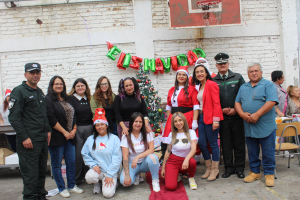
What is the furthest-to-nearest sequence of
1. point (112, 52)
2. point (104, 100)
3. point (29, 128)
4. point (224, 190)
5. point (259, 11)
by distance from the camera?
point (259, 11) → point (112, 52) → point (104, 100) → point (224, 190) → point (29, 128)

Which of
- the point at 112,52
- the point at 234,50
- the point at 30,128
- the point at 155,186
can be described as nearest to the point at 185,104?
the point at 155,186

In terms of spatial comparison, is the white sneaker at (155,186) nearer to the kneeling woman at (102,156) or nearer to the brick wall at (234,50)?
the kneeling woman at (102,156)

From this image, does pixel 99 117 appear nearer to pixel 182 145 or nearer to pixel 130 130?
pixel 130 130

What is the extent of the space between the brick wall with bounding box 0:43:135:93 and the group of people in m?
2.16

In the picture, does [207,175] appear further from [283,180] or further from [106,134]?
[106,134]

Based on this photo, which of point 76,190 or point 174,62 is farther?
point 174,62

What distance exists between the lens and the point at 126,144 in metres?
3.76

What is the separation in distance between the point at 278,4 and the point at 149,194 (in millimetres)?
6114

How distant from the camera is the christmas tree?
5743 mm

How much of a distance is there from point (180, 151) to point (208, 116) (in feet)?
2.40

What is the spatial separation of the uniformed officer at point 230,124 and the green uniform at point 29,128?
288 centimetres

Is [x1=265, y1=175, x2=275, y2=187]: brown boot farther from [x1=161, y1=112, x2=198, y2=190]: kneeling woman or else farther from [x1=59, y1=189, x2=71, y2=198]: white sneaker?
[x1=59, y1=189, x2=71, y2=198]: white sneaker

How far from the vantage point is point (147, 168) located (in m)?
3.74

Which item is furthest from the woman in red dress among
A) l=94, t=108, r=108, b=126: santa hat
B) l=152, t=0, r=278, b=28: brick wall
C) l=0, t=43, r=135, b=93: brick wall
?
l=152, t=0, r=278, b=28: brick wall
